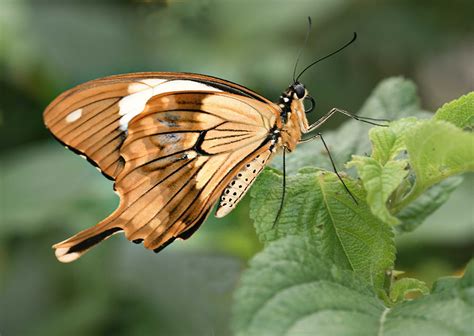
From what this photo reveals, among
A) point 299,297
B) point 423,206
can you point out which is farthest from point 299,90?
point 299,297

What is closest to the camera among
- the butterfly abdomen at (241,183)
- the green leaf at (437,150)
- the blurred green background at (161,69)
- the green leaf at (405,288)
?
the green leaf at (437,150)

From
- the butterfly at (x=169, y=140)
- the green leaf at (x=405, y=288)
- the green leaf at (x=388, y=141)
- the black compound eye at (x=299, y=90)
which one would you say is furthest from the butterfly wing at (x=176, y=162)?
the green leaf at (x=405, y=288)

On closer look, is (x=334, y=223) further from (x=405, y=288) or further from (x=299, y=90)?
(x=299, y=90)

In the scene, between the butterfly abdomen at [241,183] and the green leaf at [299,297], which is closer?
the green leaf at [299,297]

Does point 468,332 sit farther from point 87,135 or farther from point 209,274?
point 209,274

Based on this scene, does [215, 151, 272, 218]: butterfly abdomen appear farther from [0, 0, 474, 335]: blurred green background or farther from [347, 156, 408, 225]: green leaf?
[0, 0, 474, 335]: blurred green background

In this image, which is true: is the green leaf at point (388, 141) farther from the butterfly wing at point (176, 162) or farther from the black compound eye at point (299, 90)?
the black compound eye at point (299, 90)
